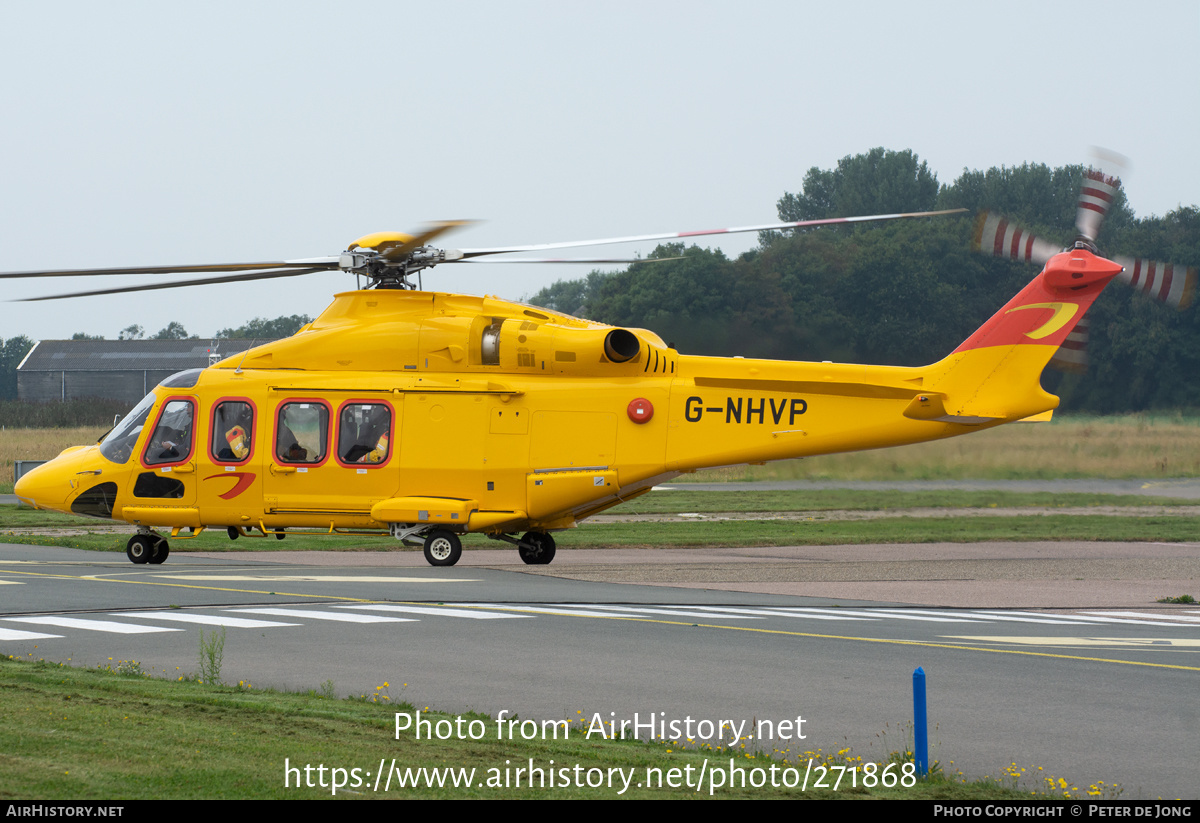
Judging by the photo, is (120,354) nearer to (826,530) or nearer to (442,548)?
(826,530)

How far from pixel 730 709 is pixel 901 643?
437 centimetres

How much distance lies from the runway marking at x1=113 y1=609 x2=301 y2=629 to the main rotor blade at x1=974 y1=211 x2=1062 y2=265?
11.8m

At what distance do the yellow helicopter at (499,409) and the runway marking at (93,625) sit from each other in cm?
592

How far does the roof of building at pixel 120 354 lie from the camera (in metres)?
92.4

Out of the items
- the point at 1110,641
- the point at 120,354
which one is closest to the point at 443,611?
the point at 1110,641

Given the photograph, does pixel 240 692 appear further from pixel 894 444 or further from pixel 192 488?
pixel 894 444

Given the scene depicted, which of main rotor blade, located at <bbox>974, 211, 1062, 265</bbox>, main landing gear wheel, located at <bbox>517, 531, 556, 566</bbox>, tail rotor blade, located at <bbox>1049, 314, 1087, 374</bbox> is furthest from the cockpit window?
tail rotor blade, located at <bbox>1049, 314, 1087, 374</bbox>

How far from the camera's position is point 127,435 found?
850 inches

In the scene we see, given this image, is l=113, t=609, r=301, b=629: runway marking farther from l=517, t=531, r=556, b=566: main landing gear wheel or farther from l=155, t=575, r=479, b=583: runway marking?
l=517, t=531, r=556, b=566: main landing gear wheel

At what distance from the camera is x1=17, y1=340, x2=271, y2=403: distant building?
9200 cm

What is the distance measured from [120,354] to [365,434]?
8082 cm

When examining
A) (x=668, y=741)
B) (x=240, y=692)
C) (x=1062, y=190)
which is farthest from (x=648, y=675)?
(x=1062, y=190)

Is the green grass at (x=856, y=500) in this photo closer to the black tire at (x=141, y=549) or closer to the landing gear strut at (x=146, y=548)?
the landing gear strut at (x=146, y=548)

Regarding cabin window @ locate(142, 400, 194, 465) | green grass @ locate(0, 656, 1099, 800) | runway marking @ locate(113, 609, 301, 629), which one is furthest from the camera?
cabin window @ locate(142, 400, 194, 465)
